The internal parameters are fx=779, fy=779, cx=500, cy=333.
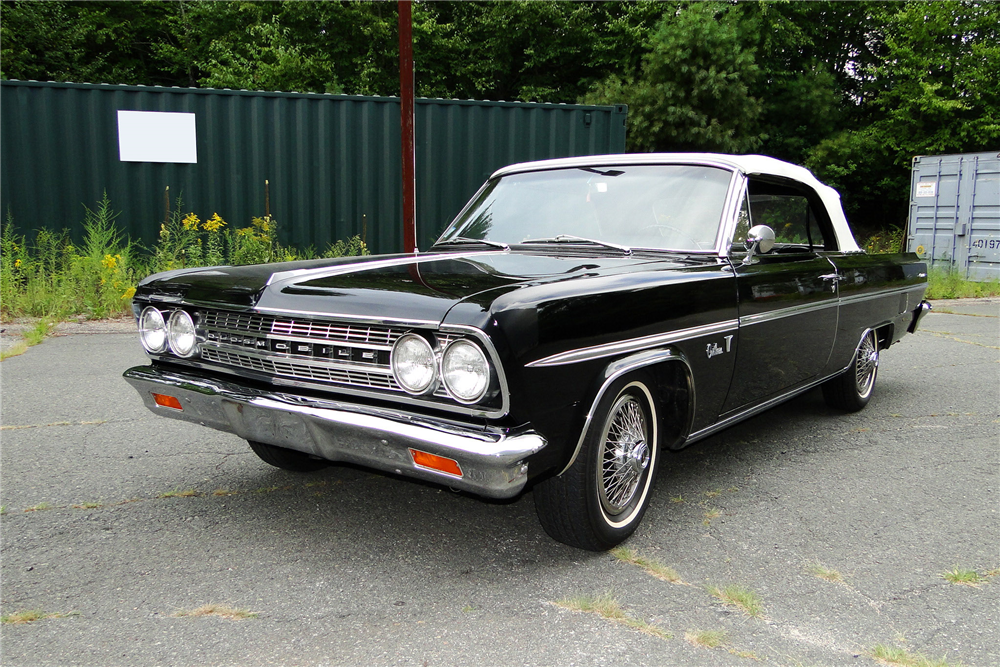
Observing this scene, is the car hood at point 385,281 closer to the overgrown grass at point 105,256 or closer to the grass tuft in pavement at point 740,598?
the grass tuft in pavement at point 740,598

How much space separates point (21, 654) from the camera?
2.21 metres

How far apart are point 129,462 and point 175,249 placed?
668 centimetres

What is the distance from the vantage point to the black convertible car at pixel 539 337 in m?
2.45

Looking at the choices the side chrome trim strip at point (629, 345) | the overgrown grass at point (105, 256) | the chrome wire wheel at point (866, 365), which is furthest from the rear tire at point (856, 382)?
the overgrown grass at point (105, 256)

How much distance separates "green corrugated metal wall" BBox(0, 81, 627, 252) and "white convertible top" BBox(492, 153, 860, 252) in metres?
7.32

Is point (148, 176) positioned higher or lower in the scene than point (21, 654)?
higher

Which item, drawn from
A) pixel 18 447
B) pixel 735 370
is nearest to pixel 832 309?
pixel 735 370

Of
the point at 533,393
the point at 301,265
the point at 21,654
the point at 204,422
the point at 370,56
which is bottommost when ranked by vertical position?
the point at 21,654

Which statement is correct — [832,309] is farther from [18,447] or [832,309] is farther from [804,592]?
[18,447]

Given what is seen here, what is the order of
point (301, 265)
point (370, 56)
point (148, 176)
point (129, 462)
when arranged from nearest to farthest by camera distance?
point (301, 265)
point (129, 462)
point (148, 176)
point (370, 56)

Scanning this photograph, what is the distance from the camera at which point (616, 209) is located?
3.85 meters

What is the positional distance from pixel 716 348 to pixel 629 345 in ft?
2.24

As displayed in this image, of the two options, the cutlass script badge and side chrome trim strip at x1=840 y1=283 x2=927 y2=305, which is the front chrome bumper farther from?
side chrome trim strip at x1=840 y1=283 x2=927 y2=305

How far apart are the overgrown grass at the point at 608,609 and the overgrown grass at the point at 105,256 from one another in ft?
24.5
